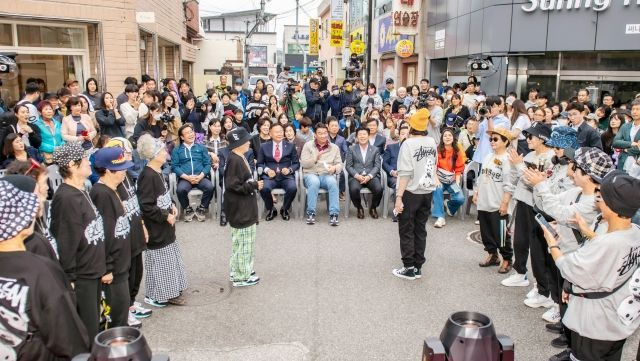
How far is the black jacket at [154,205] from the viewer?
4867 millimetres

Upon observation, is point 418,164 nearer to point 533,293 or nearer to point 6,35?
point 533,293

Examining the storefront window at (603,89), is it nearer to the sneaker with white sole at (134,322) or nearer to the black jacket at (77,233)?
the sneaker with white sole at (134,322)

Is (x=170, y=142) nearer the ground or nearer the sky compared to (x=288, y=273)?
nearer the sky

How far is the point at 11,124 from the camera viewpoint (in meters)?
7.25

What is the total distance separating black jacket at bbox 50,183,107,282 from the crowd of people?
0.03ft

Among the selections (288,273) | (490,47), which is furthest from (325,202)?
(490,47)

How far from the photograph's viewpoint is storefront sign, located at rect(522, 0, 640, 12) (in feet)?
43.8

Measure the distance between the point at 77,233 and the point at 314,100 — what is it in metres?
9.30

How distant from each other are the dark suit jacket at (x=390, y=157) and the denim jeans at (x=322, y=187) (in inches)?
39.7

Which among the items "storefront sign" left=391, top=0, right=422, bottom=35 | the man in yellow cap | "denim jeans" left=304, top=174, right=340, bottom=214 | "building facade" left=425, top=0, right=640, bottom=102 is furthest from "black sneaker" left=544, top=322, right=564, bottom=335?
"storefront sign" left=391, top=0, right=422, bottom=35

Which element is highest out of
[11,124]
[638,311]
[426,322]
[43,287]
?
[11,124]

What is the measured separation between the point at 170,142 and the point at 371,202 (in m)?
3.60

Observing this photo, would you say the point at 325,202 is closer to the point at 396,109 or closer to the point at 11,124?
the point at 396,109

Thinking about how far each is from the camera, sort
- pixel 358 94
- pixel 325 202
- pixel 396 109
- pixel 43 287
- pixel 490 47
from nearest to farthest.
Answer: pixel 43 287 < pixel 325 202 < pixel 396 109 < pixel 358 94 < pixel 490 47
